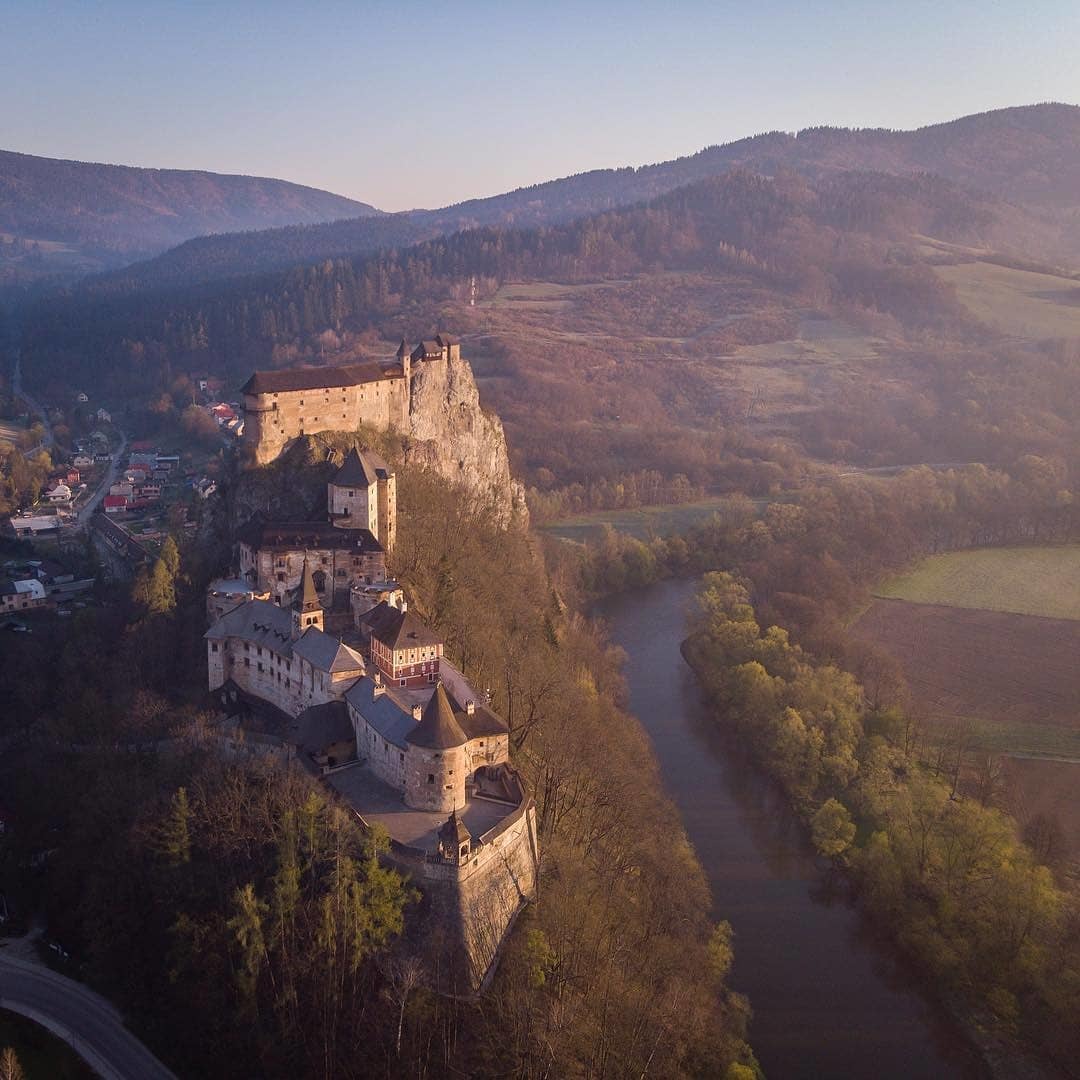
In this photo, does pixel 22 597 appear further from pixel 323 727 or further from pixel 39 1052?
pixel 39 1052

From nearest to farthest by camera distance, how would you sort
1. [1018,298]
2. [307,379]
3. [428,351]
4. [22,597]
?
1. [307,379]
2. [22,597]
3. [428,351]
4. [1018,298]

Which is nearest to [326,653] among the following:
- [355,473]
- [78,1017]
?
[355,473]

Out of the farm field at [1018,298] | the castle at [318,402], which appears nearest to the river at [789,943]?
the castle at [318,402]

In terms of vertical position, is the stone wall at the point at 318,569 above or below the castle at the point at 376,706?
above

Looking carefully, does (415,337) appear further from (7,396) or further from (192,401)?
(7,396)

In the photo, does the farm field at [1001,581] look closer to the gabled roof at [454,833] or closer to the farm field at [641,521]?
the farm field at [641,521]

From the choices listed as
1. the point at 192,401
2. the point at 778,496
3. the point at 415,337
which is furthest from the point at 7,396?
the point at 778,496
